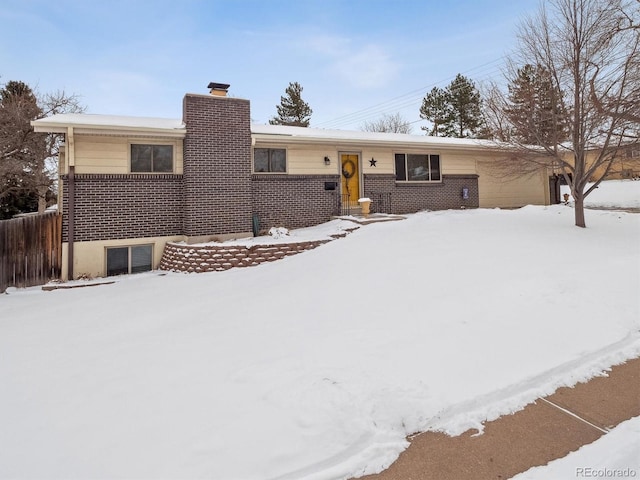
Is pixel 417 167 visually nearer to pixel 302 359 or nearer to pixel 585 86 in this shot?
pixel 585 86

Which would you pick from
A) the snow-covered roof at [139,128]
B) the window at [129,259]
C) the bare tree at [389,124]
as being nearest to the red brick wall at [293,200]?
the snow-covered roof at [139,128]

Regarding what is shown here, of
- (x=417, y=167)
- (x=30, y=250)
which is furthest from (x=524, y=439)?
(x=417, y=167)

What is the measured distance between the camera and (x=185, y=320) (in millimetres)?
5570

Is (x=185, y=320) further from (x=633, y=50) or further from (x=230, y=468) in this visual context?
(x=633, y=50)

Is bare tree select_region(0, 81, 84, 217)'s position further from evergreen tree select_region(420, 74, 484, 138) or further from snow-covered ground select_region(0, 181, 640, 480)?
evergreen tree select_region(420, 74, 484, 138)

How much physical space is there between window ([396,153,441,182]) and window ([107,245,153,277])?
9.34 m

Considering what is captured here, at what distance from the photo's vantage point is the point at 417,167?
1472cm

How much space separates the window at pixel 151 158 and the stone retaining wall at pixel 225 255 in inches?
103

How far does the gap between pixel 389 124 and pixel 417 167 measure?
3332 cm

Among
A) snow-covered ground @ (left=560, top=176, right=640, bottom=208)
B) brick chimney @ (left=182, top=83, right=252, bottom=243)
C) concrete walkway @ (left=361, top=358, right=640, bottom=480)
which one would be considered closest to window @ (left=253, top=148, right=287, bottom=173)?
brick chimney @ (left=182, top=83, right=252, bottom=243)

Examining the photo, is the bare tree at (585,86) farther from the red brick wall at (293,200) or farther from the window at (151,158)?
the window at (151,158)

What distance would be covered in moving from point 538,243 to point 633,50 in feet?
19.8

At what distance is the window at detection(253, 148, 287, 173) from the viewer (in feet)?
39.8

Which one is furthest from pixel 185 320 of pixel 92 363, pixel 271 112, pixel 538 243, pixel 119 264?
pixel 271 112
